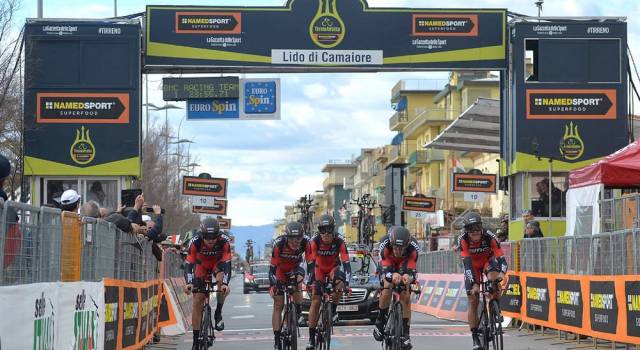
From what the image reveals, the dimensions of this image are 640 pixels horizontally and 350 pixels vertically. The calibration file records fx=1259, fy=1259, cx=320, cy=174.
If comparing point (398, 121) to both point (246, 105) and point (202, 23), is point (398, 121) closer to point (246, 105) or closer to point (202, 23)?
point (246, 105)

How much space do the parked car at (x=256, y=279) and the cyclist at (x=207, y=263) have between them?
4947cm

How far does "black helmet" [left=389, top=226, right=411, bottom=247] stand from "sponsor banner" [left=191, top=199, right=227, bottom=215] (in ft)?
68.4

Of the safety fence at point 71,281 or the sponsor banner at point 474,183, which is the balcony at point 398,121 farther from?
the safety fence at point 71,281

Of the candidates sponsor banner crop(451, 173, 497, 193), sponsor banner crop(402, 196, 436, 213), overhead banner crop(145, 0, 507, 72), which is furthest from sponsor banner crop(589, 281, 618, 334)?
sponsor banner crop(402, 196, 436, 213)

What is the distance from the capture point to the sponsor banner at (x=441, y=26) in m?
28.9

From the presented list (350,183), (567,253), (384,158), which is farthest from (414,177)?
(567,253)

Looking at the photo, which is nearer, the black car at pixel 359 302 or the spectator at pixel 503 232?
the black car at pixel 359 302

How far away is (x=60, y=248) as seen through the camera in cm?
1108

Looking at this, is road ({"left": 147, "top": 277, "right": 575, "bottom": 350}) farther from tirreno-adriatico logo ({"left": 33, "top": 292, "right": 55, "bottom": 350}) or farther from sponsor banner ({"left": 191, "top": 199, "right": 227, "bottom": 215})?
sponsor banner ({"left": 191, "top": 199, "right": 227, "bottom": 215})

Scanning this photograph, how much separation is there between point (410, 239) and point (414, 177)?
9672 cm

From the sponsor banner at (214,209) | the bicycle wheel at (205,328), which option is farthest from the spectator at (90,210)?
the sponsor banner at (214,209)

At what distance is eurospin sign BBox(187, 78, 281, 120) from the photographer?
97.3 feet

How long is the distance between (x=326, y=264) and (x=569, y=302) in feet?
15.0

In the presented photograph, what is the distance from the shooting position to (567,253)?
1986 cm
